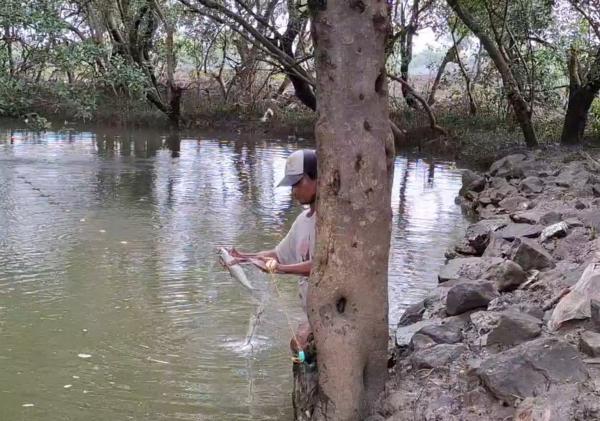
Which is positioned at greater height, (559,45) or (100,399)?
(559,45)

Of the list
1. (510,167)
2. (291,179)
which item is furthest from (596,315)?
(510,167)

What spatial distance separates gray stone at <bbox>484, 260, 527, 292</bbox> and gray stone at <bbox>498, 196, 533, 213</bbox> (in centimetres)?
465

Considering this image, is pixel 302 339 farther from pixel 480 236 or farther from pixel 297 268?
pixel 480 236

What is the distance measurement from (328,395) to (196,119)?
20785 millimetres

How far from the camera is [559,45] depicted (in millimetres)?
14500

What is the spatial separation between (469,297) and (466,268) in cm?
151

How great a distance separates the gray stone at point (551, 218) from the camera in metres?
6.80

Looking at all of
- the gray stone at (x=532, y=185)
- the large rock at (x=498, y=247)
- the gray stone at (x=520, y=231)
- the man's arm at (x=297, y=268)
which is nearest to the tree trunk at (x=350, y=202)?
the man's arm at (x=297, y=268)

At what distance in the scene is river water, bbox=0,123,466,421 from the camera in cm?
469

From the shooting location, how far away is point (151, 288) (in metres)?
6.91

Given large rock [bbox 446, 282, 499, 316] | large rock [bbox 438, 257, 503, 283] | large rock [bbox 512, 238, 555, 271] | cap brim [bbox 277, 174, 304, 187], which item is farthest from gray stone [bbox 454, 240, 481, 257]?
cap brim [bbox 277, 174, 304, 187]

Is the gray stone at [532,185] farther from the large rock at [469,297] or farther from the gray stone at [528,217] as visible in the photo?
the large rock at [469,297]

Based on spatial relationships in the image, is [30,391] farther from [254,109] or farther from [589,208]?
[254,109]

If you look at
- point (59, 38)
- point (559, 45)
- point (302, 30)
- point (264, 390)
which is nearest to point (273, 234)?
point (59, 38)
